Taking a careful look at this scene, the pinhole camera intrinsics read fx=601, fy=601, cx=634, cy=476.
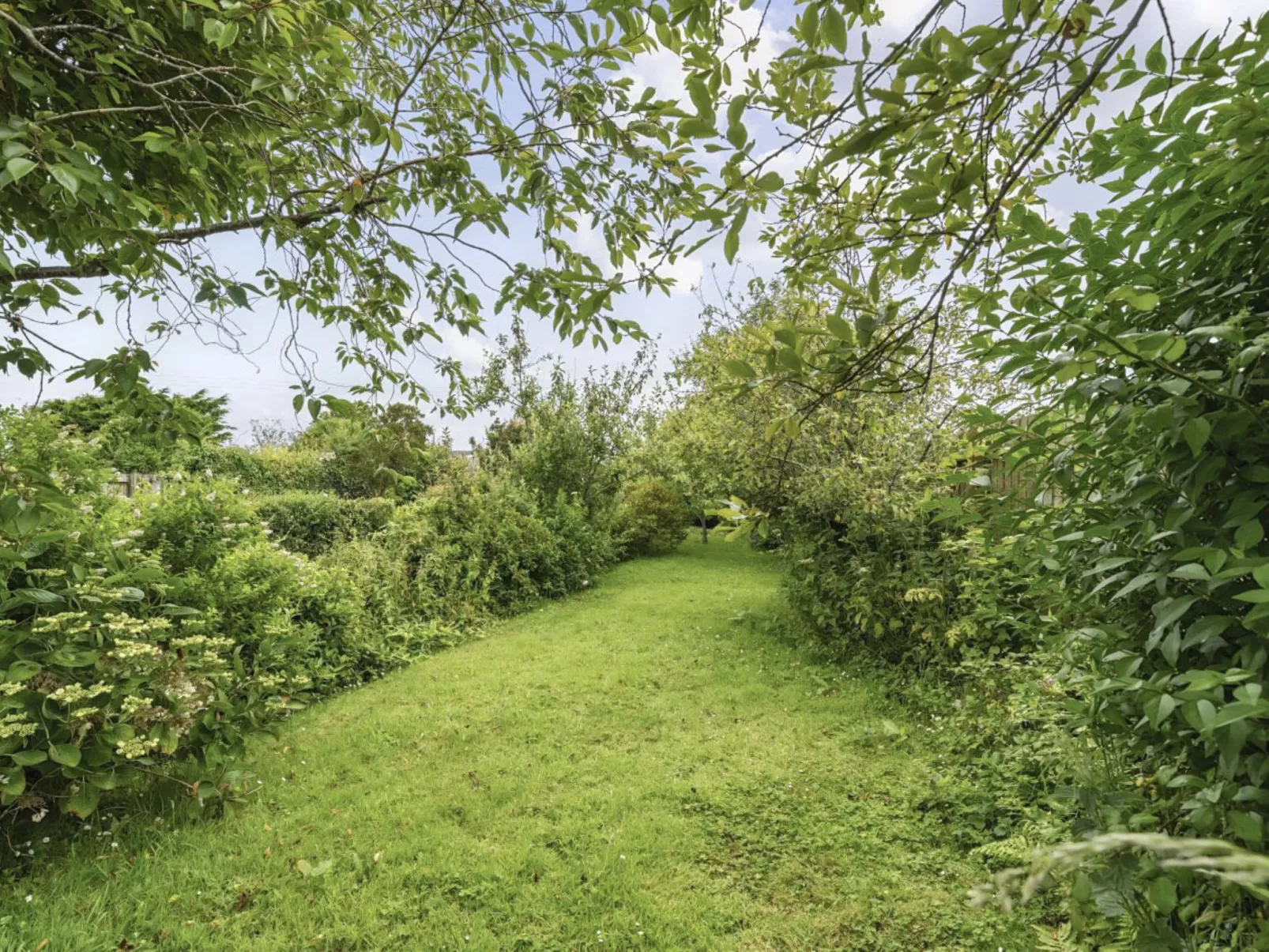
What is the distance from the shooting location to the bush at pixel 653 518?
11578 millimetres

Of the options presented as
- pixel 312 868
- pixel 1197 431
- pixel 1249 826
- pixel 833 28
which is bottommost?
pixel 312 868

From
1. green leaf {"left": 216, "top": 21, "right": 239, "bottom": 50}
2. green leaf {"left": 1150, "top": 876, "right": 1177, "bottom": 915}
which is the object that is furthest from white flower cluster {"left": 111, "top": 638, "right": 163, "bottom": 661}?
green leaf {"left": 1150, "top": 876, "right": 1177, "bottom": 915}

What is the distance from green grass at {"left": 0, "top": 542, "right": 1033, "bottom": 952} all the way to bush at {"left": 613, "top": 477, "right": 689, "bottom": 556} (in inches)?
248

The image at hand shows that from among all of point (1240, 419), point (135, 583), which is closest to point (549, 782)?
point (135, 583)

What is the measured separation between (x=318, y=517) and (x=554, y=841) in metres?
8.97

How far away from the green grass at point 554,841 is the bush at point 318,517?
5603 millimetres

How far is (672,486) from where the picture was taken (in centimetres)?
1228

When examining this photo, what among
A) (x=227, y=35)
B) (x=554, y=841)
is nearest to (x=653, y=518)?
(x=554, y=841)

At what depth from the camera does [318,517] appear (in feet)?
34.3

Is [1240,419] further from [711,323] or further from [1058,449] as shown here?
[711,323]

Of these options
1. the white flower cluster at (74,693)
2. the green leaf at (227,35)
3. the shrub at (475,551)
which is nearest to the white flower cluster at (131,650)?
the white flower cluster at (74,693)

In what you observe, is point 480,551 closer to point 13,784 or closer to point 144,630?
point 144,630

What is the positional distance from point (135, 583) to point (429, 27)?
335cm

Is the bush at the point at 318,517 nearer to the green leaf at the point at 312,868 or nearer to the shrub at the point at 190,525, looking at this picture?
the shrub at the point at 190,525
